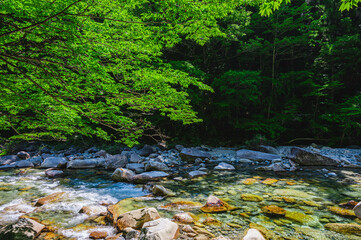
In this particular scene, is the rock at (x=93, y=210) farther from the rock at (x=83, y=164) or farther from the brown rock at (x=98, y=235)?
the rock at (x=83, y=164)

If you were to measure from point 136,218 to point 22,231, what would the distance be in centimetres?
156

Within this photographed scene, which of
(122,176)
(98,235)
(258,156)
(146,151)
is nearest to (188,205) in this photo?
(98,235)

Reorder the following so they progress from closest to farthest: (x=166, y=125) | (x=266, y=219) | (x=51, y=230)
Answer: (x=51, y=230) → (x=266, y=219) → (x=166, y=125)

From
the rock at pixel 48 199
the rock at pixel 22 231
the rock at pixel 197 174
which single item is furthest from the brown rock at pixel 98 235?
the rock at pixel 197 174

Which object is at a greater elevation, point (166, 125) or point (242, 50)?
point (242, 50)

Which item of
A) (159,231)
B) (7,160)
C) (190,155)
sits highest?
(159,231)

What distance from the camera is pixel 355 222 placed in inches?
123

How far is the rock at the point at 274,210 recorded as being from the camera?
11.5ft

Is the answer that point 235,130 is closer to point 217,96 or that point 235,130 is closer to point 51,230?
point 217,96

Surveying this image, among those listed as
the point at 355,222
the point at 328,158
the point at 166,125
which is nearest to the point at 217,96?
the point at 166,125

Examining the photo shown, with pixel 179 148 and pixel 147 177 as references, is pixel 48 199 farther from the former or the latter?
pixel 179 148

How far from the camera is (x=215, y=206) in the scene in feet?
12.3

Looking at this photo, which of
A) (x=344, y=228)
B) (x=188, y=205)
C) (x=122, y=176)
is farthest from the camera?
(x=122, y=176)

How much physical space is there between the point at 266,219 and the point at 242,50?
34.3ft
